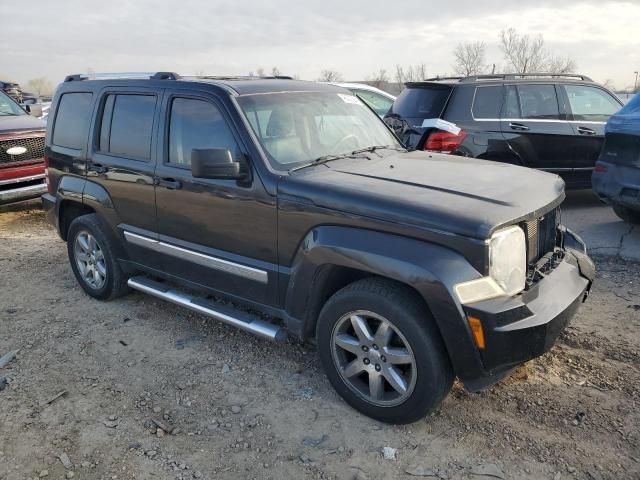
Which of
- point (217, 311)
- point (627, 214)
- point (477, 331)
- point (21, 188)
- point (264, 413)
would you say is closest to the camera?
point (477, 331)

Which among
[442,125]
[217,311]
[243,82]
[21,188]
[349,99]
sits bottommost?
[21,188]

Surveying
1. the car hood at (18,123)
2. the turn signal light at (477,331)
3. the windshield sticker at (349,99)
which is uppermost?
the windshield sticker at (349,99)

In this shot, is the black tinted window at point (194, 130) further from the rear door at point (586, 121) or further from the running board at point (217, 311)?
the rear door at point (586, 121)

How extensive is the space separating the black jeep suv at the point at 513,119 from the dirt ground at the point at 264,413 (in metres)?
2.95

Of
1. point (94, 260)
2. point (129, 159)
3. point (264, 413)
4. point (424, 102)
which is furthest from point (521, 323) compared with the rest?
point (424, 102)

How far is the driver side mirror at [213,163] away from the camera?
10.5ft

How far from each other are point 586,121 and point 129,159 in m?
6.08

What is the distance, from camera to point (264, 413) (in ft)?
10.4

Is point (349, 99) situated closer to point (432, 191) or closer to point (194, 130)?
point (194, 130)

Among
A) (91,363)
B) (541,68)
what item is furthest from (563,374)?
(541,68)

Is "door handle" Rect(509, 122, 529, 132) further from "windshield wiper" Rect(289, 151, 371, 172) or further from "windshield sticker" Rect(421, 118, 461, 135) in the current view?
"windshield wiper" Rect(289, 151, 371, 172)

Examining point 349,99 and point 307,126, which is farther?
point 349,99

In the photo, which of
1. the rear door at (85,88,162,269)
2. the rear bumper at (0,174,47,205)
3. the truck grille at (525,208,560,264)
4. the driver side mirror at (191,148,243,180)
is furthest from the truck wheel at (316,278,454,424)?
the rear bumper at (0,174,47,205)

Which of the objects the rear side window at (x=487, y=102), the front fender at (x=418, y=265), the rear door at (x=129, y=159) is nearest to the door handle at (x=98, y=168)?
the rear door at (x=129, y=159)
